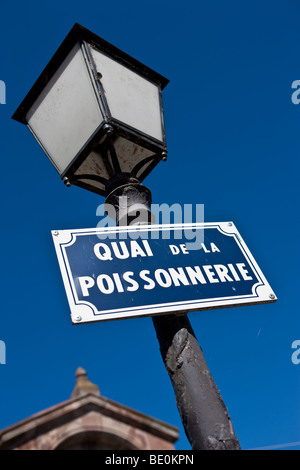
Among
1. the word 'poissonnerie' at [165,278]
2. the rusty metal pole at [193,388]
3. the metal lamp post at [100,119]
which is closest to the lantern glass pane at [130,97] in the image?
the metal lamp post at [100,119]

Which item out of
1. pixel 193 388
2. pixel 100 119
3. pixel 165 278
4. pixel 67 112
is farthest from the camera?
pixel 67 112

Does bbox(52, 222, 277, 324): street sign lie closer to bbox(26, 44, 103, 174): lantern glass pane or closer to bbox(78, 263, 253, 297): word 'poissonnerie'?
bbox(78, 263, 253, 297): word 'poissonnerie'

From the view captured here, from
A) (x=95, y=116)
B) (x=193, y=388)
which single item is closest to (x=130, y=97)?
(x=95, y=116)

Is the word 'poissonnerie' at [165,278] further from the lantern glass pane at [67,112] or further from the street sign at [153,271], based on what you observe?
the lantern glass pane at [67,112]

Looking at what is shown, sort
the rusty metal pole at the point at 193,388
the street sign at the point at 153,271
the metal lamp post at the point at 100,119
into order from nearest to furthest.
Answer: the rusty metal pole at the point at 193,388, the street sign at the point at 153,271, the metal lamp post at the point at 100,119

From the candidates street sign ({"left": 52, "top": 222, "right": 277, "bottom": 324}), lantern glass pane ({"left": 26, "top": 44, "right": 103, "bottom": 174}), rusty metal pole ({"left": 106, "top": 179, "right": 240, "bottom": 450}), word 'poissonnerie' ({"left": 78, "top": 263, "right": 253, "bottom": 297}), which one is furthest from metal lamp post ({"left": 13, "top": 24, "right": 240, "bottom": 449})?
rusty metal pole ({"left": 106, "top": 179, "right": 240, "bottom": 450})

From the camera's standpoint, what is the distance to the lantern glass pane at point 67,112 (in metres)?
2.42

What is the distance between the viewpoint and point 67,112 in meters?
2.54

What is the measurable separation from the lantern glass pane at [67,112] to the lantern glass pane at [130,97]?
10 centimetres

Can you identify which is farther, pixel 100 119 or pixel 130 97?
pixel 130 97

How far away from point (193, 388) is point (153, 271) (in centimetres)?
51

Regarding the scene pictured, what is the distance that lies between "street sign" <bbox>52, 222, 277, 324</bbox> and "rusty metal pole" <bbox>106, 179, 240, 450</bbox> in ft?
0.35

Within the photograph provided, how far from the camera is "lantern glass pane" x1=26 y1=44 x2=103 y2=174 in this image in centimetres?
242

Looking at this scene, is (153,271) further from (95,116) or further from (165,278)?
(95,116)
